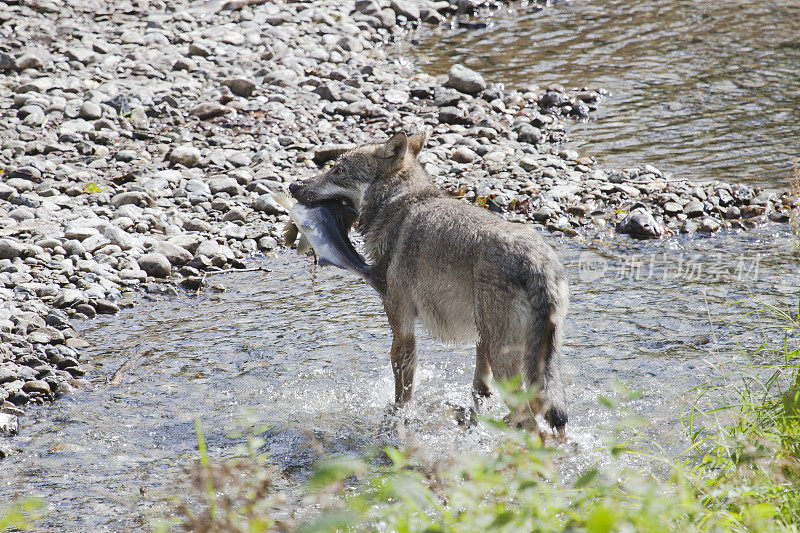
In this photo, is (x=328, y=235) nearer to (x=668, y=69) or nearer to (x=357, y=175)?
(x=357, y=175)

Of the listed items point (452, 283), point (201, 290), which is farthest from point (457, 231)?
point (201, 290)

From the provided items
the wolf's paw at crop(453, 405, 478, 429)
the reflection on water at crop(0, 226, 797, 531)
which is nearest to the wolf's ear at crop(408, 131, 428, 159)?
the reflection on water at crop(0, 226, 797, 531)

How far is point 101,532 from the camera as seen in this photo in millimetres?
4578

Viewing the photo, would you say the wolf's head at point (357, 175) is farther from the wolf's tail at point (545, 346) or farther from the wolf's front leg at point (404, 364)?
the wolf's tail at point (545, 346)

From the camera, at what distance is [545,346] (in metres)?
4.85

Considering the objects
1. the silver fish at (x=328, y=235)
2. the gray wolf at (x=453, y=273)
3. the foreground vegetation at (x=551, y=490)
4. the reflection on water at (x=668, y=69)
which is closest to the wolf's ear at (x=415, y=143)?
the gray wolf at (x=453, y=273)

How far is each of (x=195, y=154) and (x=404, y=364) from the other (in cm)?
569

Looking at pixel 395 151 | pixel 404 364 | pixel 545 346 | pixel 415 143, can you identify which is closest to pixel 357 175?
pixel 395 151

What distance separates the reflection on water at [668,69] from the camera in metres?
11.6

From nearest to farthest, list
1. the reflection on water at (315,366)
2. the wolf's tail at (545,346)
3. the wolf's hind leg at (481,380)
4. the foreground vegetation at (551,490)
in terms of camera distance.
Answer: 1. the foreground vegetation at (551,490)
2. the wolf's tail at (545,346)
3. the reflection on water at (315,366)
4. the wolf's hind leg at (481,380)

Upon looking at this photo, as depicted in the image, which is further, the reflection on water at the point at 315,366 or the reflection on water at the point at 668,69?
the reflection on water at the point at 668,69

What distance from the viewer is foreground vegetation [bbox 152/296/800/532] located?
8.23 feet

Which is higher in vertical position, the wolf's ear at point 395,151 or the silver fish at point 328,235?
the wolf's ear at point 395,151

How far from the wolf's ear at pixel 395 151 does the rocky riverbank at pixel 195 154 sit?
309 centimetres
